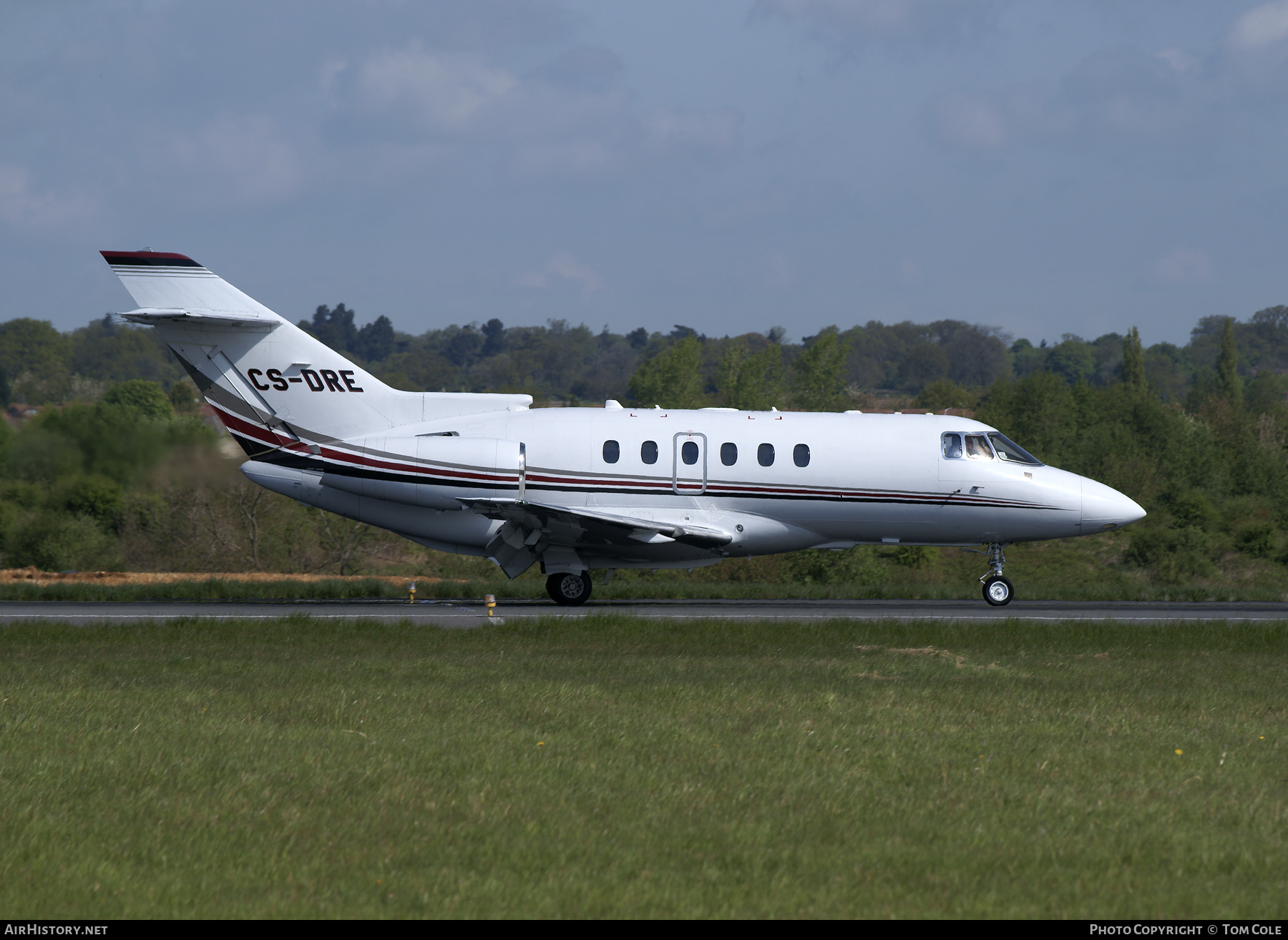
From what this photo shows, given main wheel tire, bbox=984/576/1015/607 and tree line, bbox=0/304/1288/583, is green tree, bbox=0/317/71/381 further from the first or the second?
main wheel tire, bbox=984/576/1015/607

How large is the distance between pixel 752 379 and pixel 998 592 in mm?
31917

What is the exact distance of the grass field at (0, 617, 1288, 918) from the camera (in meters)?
6.46

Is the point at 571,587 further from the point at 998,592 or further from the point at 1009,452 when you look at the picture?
the point at 1009,452

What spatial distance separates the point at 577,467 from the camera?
22.0 m

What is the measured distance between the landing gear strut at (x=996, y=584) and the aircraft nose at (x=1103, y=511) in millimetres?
1731

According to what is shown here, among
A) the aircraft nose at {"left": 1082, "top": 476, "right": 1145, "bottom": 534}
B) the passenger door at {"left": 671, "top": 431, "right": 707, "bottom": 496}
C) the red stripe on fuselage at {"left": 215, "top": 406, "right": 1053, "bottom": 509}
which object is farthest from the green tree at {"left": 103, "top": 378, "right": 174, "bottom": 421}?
the aircraft nose at {"left": 1082, "top": 476, "right": 1145, "bottom": 534}

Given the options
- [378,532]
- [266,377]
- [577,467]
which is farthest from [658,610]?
[378,532]

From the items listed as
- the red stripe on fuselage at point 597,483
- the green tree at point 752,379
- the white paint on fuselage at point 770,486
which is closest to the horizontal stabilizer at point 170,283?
the red stripe on fuselage at point 597,483

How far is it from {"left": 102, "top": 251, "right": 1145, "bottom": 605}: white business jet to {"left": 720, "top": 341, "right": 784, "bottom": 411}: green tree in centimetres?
2490

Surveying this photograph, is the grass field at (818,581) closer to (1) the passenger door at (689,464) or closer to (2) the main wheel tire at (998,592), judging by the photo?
(2) the main wheel tire at (998,592)

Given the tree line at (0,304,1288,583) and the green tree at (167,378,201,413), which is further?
the green tree at (167,378,201,413)

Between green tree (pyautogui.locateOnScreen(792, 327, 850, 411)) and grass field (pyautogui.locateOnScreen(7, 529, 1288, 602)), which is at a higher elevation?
green tree (pyautogui.locateOnScreen(792, 327, 850, 411))

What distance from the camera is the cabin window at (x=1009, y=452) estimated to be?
74.5 feet

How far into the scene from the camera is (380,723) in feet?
34.6
